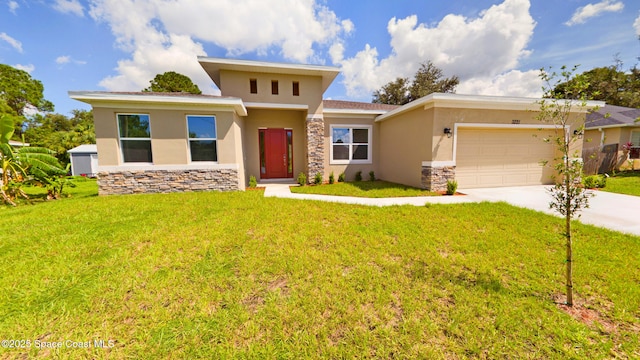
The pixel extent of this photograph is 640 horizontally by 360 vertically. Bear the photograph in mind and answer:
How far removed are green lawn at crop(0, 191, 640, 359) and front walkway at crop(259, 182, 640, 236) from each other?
39.5 inches

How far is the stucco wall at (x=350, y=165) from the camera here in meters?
11.2

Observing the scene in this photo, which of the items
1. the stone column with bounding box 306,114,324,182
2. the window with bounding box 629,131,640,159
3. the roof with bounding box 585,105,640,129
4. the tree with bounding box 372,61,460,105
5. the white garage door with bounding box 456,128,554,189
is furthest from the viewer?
the tree with bounding box 372,61,460,105

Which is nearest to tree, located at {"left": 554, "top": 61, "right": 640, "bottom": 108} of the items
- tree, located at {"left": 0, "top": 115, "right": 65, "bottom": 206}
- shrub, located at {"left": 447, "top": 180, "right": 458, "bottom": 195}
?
shrub, located at {"left": 447, "top": 180, "right": 458, "bottom": 195}

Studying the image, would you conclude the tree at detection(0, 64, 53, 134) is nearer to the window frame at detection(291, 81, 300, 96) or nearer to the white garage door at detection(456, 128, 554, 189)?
A: the window frame at detection(291, 81, 300, 96)

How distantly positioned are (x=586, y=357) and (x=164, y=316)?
4089 millimetres

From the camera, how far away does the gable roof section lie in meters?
7.25

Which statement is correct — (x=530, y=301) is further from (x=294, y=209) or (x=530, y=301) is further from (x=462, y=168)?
(x=462, y=168)

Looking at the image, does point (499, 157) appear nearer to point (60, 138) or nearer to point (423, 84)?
point (423, 84)

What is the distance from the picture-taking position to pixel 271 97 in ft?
33.1

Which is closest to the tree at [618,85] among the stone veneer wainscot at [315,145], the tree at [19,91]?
the stone veneer wainscot at [315,145]

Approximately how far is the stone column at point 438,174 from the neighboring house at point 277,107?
37 mm

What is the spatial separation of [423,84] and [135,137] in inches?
1015

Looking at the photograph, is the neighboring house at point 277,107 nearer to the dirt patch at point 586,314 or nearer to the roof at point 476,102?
the roof at point 476,102

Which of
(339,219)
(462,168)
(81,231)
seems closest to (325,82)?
(462,168)
